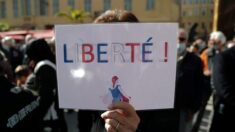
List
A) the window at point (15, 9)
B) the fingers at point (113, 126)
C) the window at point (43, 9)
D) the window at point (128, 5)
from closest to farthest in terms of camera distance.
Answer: the fingers at point (113, 126)
the window at point (128, 5)
the window at point (43, 9)
the window at point (15, 9)

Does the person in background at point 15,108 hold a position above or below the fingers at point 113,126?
below

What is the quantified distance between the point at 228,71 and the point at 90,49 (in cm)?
175

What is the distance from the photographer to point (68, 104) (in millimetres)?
1437

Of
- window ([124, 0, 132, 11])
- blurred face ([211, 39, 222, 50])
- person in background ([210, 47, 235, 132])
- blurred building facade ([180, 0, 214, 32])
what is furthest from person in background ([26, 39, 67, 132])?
window ([124, 0, 132, 11])

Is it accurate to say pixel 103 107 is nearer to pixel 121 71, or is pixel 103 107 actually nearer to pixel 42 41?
pixel 121 71

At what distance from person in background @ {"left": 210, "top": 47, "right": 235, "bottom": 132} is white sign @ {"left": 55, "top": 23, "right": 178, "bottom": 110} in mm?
1571

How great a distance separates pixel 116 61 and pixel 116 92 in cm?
11

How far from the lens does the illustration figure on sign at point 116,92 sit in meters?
1.38

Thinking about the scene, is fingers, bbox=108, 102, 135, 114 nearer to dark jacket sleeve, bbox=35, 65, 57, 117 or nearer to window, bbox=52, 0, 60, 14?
dark jacket sleeve, bbox=35, 65, 57, 117

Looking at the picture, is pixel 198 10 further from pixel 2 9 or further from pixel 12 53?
pixel 2 9

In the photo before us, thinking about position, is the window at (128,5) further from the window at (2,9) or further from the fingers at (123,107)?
the fingers at (123,107)

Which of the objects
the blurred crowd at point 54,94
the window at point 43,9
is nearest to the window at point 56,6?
the window at point 43,9

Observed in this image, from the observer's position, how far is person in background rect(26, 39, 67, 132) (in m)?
3.25

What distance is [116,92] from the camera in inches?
54.6
